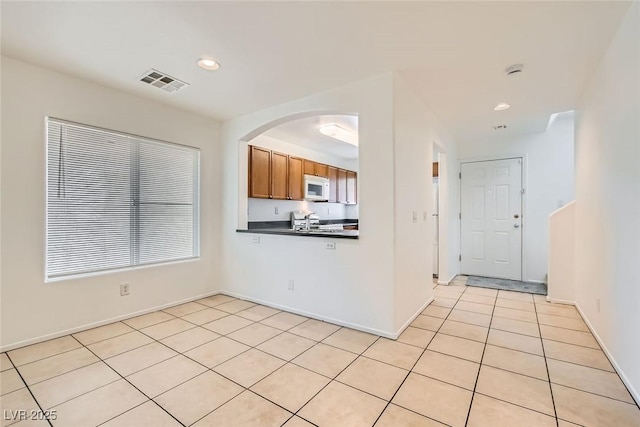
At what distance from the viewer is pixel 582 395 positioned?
1800 mm

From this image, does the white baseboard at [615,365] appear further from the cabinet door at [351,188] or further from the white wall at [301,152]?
the cabinet door at [351,188]

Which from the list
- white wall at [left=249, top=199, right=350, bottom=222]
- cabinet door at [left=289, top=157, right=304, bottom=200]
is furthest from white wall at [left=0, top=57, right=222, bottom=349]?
cabinet door at [left=289, top=157, right=304, bottom=200]

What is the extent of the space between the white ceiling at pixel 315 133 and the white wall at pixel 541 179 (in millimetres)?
2679

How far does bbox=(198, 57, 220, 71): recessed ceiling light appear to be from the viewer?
8.04 ft

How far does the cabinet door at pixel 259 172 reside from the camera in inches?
169

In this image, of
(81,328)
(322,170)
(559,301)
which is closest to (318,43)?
(81,328)

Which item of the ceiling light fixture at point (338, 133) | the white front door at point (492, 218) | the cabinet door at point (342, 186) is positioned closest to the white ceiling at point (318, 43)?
the ceiling light fixture at point (338, 133)

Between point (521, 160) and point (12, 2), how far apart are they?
6.05 meters

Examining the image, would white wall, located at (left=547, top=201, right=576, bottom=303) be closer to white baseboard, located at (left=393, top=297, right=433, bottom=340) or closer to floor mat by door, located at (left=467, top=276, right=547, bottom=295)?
floor mat by door, located at (left=467, top=276, right=547, bottom=295)

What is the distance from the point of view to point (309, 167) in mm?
5473

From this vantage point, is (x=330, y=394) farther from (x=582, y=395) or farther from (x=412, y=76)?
(x=412, y=76)

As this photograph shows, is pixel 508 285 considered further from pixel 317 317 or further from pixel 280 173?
pixel 280 173

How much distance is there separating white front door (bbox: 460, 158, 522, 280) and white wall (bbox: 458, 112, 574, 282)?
108 millimetres

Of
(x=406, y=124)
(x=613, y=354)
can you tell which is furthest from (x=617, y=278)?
(x=406, y=124)
